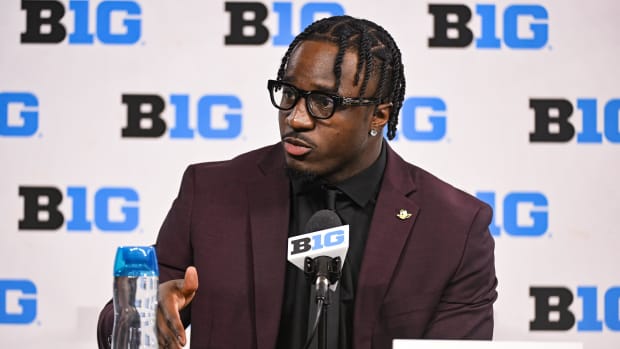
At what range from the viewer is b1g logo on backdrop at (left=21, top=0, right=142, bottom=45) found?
3.26 m

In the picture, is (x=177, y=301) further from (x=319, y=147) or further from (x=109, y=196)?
(x=109, y=196)

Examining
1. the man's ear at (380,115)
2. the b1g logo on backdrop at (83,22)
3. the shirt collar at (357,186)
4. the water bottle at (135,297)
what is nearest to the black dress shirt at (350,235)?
the shirt collar at (357,186)

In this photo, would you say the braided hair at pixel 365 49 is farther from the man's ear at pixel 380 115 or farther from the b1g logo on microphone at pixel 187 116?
the b1g logo on microphone at pixel 187 116

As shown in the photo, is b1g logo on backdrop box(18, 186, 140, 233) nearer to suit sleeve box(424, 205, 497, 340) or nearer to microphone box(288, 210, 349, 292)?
suit sleeve box(424, 205, 497, 340)

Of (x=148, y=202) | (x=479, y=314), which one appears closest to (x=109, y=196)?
(x=148, y=202)

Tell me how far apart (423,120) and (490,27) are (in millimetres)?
431

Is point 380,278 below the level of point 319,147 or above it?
below

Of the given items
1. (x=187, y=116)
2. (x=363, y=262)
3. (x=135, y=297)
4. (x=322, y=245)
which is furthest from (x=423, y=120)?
(x=135, y=297)

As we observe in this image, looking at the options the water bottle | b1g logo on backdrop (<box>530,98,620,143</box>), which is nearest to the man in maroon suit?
the water bottle

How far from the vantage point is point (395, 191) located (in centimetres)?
244

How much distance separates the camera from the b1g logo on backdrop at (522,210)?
327cm

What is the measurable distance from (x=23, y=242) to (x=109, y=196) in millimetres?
349

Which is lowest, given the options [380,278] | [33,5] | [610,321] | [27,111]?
[610,321]

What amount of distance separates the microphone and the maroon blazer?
25.7 inches
